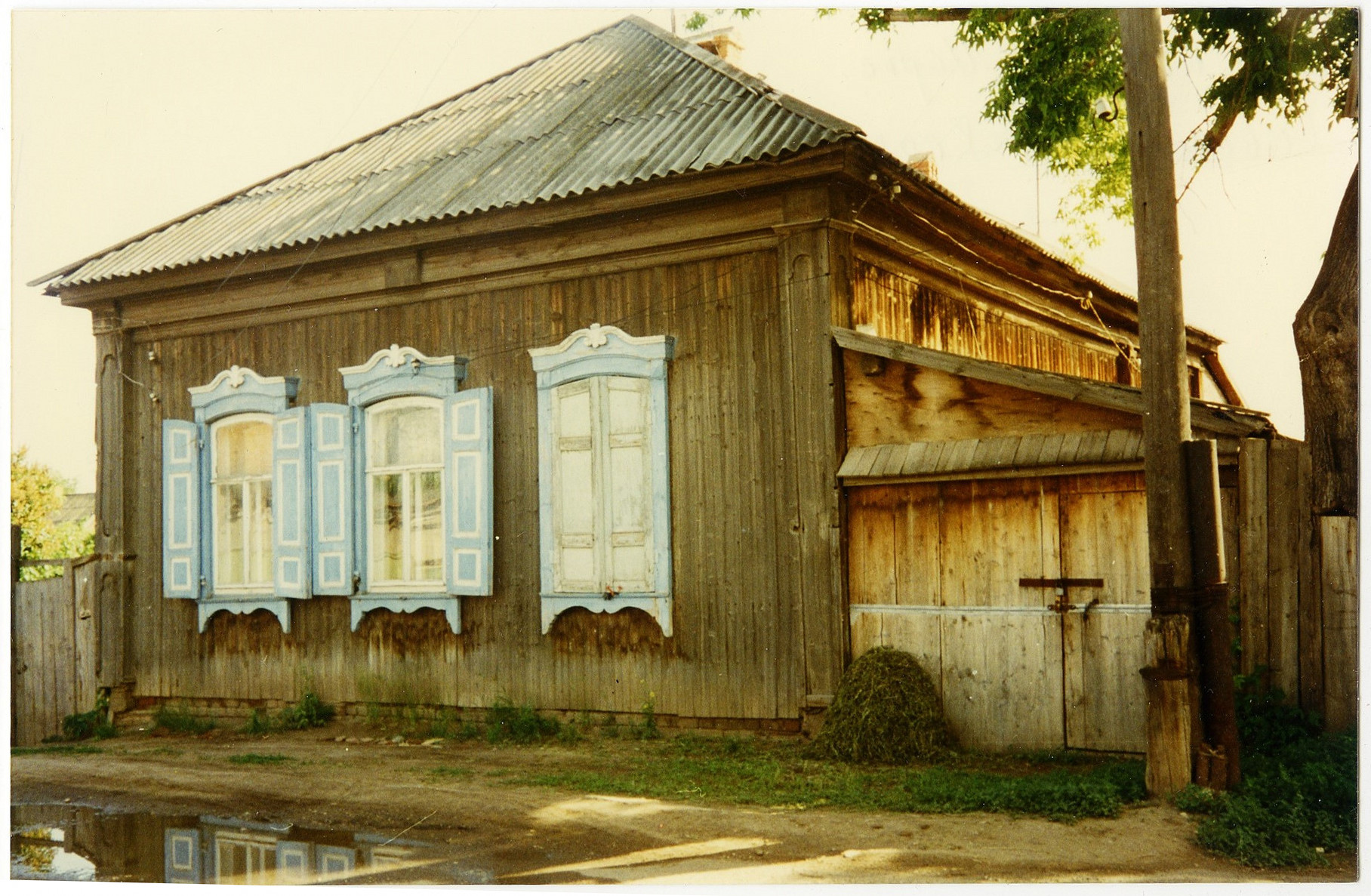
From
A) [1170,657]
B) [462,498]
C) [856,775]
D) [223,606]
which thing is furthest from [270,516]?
[1170,657]

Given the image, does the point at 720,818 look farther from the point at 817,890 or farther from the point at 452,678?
the point at 452,678

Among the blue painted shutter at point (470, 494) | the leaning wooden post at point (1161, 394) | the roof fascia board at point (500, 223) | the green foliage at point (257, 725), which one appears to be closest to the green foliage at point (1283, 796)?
the leaning wooden post at point (1161, 394)

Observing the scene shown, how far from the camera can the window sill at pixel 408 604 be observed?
968cm

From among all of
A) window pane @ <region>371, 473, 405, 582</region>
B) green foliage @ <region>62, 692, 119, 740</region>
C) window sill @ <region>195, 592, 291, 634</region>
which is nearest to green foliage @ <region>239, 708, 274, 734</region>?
window sill @ <region>195, 592, 291, 634</region>

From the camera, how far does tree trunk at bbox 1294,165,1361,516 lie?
6625mm

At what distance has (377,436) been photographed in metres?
10.1

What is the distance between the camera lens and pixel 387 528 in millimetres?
10039

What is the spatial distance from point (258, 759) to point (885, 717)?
483 centimetres

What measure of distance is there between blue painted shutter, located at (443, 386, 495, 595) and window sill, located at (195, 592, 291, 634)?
194 centimetres

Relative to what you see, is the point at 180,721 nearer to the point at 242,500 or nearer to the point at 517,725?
the point at 242,500

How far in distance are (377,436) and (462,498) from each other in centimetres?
115

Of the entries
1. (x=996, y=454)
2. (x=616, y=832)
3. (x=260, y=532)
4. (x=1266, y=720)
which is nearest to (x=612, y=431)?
(x=996, y=454)

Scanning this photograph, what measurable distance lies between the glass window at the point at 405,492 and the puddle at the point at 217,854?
3.10m

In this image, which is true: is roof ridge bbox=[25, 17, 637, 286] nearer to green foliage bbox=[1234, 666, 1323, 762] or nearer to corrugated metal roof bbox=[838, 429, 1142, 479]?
corrugated metal roof bbox=[838, 429, 1142, 479]
